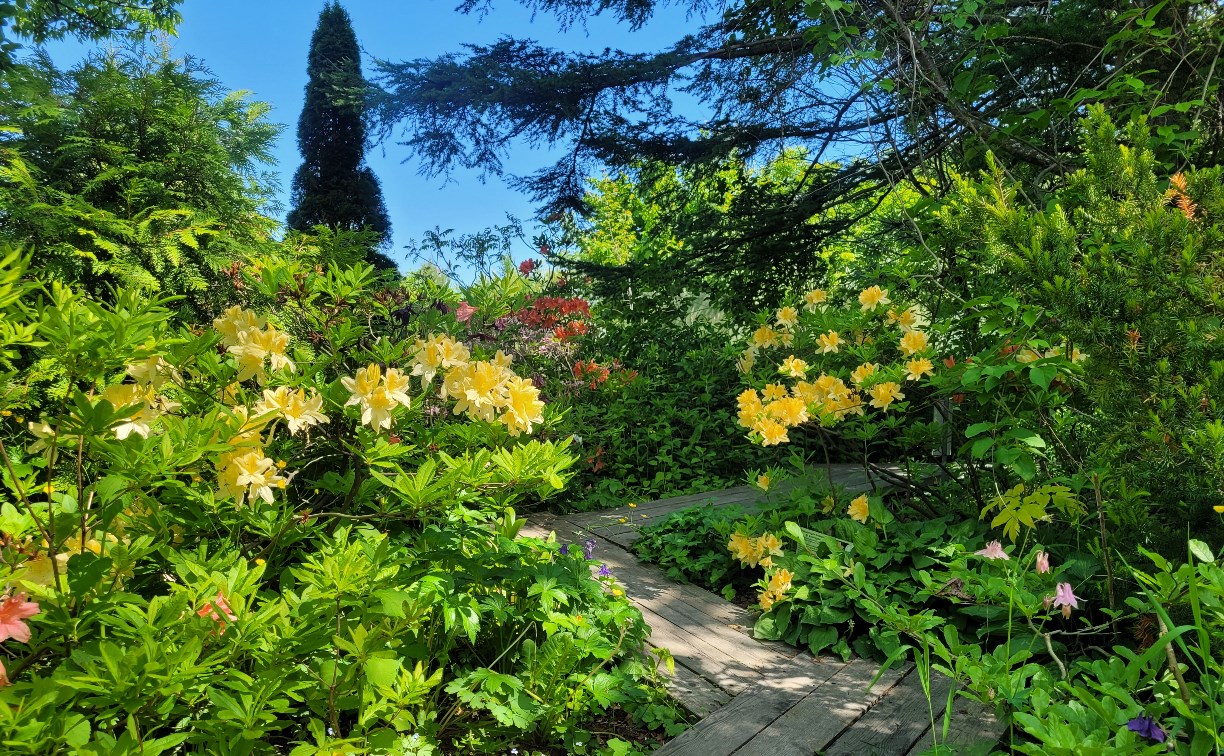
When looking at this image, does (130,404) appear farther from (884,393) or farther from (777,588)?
(884,393)

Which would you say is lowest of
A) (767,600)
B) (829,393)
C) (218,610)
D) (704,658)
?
(704,658)

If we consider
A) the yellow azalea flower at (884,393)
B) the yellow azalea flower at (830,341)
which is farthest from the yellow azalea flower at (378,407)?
the yellow azalea flower at (830,341)

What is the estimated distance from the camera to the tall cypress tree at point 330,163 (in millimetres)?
12328

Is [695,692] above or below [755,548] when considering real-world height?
below

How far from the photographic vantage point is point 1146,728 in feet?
3.66

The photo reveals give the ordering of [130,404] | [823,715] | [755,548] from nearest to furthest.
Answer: [130,404], [823,715], [755,548]

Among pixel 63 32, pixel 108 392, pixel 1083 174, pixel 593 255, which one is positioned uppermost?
pixel 63 32

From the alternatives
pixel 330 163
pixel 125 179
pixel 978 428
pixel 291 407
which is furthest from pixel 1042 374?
pixel 330 163

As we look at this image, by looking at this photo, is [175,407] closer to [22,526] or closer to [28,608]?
[22,526]

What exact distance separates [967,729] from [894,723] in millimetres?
180

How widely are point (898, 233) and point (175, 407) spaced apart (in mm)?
5310

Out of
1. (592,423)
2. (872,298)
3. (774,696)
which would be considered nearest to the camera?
(774,696)

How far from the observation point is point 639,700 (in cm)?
194

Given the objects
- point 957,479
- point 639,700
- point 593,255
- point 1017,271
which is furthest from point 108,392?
point 593,255
